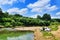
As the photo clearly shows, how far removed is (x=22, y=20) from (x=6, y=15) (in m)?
13.9

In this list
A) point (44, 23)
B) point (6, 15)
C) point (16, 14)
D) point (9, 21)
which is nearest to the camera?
point (44, 23)

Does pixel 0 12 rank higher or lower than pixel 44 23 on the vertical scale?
higher

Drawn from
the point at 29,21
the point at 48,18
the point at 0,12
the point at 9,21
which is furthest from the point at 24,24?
the point at 48,18

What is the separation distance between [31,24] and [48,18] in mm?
21260

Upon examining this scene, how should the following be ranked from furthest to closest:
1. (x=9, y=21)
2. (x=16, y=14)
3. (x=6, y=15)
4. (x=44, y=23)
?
(x=16, y=14)
(x=6, y=15)
(x=9, y=21)
(x=44, y=23)

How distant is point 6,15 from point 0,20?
1307 cm

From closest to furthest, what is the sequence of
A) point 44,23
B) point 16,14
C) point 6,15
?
point 44,23, point 6,15, point 16,14

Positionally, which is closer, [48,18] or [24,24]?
[24,24]

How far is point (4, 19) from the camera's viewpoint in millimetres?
93938

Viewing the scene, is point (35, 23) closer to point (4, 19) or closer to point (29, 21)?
point (29, 21)

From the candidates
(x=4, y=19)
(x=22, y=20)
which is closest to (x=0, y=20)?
(x=4, y=19)

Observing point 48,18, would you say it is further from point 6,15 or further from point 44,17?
point 6,15

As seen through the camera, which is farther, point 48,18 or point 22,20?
point 48,18

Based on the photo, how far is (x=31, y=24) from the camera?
88812 millimetres
